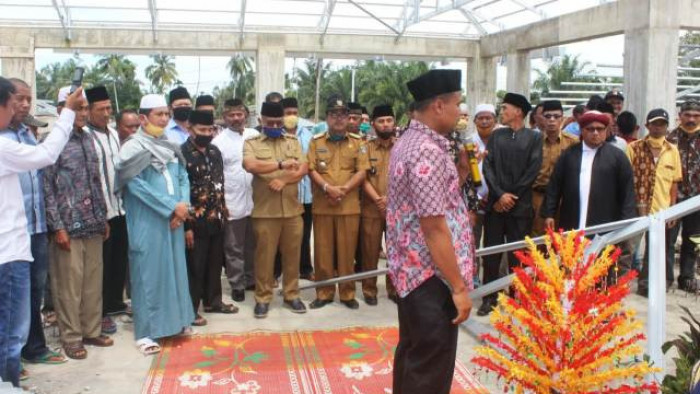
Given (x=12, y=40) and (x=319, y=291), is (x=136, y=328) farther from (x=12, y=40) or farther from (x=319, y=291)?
(x=12, y=40)

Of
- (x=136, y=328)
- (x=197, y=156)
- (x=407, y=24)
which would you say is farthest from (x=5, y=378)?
(x=407, y=24)

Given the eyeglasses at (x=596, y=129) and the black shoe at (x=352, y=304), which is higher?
the eyeglasses at (x=596, y=129)

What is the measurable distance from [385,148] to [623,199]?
204cm

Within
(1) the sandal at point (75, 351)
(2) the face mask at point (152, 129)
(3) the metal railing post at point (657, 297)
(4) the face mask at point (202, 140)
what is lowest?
(1) the sandal at point (75, 351)

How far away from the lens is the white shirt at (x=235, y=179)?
595 cm

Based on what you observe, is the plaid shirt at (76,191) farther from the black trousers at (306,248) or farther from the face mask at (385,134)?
the black trousers at (306,248)

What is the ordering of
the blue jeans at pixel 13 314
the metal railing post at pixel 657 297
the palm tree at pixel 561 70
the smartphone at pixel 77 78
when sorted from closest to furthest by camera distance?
the metal railing post at pixel 657 297
the blue jeans at pixel 13 314
the smartphone at pixel 77 78
the palm tree at pixel 561 70

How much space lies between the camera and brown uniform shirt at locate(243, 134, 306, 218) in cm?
538

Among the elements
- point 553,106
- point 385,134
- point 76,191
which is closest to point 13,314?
point 76,191

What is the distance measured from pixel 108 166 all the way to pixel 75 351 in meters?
1.35

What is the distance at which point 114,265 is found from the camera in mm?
5312

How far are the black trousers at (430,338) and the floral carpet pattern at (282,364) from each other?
1004mm

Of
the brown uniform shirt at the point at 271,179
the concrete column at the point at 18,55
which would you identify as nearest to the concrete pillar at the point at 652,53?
the brown uniform shirt at the point at 271,179

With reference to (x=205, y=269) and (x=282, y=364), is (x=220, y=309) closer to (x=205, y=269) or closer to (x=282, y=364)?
(x=205, y=269)
